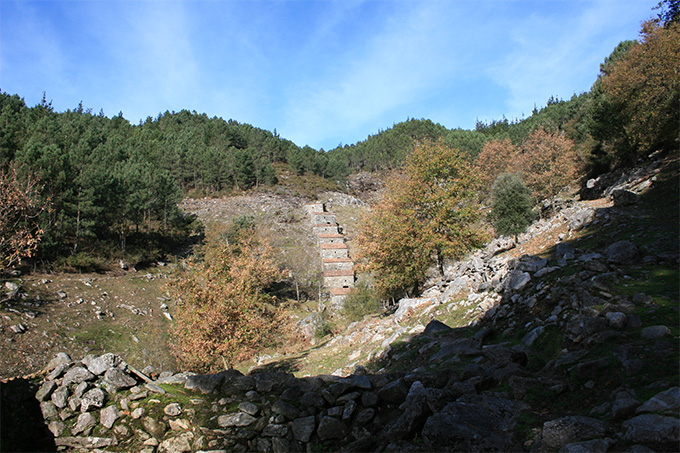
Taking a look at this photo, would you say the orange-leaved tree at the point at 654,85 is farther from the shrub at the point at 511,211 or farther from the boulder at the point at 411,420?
the boulder at the point at 411,420

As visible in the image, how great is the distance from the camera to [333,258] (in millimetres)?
59438

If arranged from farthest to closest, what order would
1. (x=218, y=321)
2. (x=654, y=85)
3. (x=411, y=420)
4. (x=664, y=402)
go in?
(x=654, y=85), (x=218, y=321), (x=411, y=420), (x=664, y=402)

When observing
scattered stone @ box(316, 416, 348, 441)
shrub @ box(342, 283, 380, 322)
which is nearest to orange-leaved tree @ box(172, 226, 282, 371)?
scattered stone @ box(316, 416, 348, 441)

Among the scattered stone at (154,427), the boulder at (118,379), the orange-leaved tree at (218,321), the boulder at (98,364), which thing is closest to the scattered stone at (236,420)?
the scattered stone at (154,427)

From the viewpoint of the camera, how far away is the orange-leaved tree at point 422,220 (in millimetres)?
21109

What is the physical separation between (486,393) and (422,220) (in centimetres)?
1701

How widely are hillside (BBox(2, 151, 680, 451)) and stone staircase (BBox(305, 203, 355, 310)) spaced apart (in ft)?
114

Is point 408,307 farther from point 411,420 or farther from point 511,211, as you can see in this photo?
point 511,211

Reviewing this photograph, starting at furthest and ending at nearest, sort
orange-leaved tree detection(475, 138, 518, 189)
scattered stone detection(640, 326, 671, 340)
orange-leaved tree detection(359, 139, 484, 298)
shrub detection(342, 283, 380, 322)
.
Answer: orange-leaved tree detection(475, 138, 518, 189), shrub detection(342, 283, 380, 322), orange-leaved tree detection(359, 139, 484, 298), scattered stone detection(640, 326, 671, 340)

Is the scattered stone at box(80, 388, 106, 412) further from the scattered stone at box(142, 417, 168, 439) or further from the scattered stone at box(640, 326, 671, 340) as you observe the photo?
the scattered stone at box(640, 326, 671, 340)

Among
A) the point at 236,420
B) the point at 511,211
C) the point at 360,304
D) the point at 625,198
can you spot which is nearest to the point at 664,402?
the point at 236,420

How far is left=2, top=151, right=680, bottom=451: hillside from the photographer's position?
4.67 meters

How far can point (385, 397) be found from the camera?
6742 millimetres

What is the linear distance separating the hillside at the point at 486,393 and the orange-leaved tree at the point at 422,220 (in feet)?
34.4
